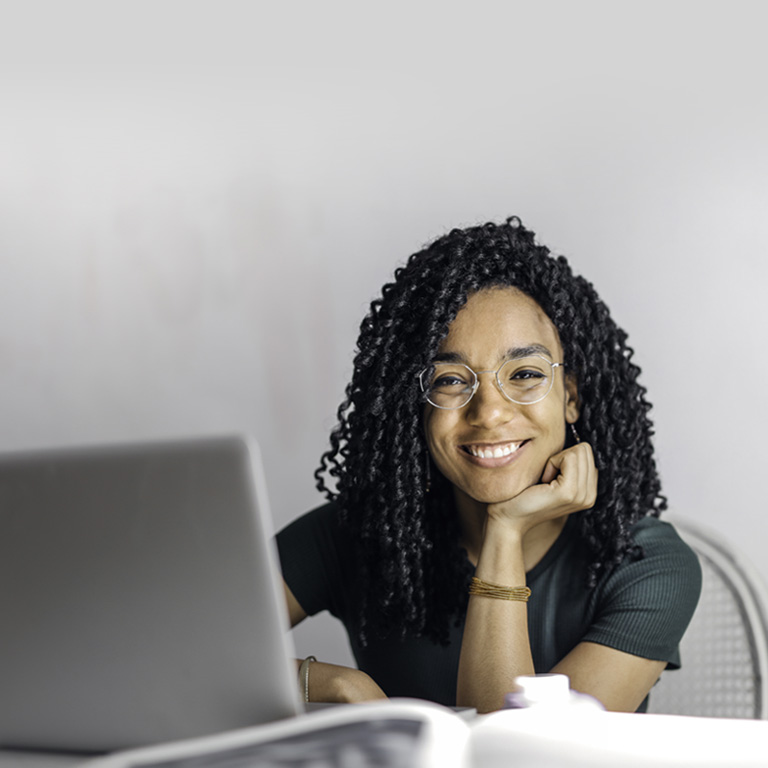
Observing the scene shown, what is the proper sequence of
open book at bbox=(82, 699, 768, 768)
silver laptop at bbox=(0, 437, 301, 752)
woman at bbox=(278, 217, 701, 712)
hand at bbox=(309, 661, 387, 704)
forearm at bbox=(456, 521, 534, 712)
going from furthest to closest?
woman at bbox=(278, 217, 701, 712)
forearm at bbox=(456, 521, 534, 712)
hand at bbox=(309, 661, 387, 704)
silver laptop at bbox=(0, 437, 301, 752)
open book at bbox=(82, 699, 768, 768)

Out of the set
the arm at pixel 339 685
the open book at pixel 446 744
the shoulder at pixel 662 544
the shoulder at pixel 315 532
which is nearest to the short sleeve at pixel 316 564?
the shoulder at pixel 315 532

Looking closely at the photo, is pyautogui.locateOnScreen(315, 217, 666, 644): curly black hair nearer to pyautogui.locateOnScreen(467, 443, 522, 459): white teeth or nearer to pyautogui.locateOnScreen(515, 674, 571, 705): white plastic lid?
pyautogui.locateOnScreen(467, 443, 522, 459): white teeth

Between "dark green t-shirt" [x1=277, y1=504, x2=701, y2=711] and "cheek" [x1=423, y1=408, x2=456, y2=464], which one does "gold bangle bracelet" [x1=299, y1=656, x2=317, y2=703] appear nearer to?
"dark green t-shirt" [x1=277, y1=504, x2=701, y2=711]

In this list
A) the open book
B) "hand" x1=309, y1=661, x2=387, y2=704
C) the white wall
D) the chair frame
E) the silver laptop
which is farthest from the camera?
the white wall

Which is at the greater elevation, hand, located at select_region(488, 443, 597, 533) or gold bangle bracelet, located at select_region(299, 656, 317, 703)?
hand, located at select_region(488, 443, 597, 533)

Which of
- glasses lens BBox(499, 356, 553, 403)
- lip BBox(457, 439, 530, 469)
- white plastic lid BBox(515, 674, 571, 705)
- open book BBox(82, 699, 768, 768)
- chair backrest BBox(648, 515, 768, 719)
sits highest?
glasses lens BBox(499, 356, 553, 403)

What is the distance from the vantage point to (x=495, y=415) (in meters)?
1.48

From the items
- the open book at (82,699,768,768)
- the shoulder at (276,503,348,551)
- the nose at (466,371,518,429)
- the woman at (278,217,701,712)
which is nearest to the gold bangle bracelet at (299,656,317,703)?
the woman at (278,217,701,712)

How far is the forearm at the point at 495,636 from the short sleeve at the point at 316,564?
1.11 ft

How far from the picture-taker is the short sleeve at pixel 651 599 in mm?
1419

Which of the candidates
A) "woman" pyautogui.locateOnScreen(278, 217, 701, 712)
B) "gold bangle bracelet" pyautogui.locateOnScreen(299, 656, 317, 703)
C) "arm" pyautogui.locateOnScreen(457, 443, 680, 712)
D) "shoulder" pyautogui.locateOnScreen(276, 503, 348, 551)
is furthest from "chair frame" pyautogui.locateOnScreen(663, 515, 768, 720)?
"gold bangle bracelet" pyautogui.locateOnScreen(299, 656, 317, 703)

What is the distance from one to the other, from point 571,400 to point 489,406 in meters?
0.22

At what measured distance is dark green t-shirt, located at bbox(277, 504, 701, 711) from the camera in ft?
4.74

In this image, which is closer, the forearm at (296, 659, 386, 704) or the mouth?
the forearm at (296, 659, 386, 704)
